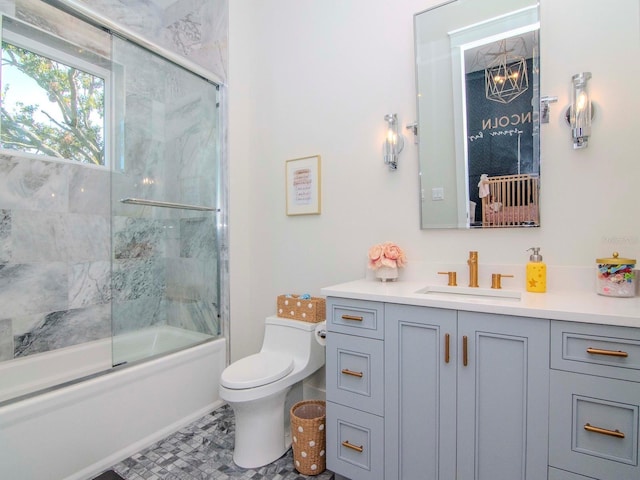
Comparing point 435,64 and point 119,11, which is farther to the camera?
point 119,11

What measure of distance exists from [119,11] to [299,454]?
9.79 ft

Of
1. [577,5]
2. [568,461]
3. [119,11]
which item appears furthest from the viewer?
[119,11]

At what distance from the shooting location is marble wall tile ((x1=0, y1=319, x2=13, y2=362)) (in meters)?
1.95

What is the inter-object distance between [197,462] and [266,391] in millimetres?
555

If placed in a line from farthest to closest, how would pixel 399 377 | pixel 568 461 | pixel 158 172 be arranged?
pixel 158 172, pixel 399 377, pixel 568 461

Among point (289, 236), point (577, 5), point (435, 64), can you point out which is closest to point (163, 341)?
point (289, 236)

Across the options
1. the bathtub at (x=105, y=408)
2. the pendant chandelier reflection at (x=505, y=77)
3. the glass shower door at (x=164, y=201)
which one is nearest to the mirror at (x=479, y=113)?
the pendant chandelier reflection at (x=505, y=77)

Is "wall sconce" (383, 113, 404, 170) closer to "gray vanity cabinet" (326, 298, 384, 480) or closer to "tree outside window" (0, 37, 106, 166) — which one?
"gray vanity cabinet" (326, 298, 384, 480)

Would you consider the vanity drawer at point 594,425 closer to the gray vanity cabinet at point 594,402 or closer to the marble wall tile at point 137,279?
the gray vanity cabinet at point 594,402

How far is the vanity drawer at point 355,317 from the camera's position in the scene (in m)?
1.41

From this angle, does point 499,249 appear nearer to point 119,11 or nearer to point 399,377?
point 399,377

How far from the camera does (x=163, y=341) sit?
2242mm

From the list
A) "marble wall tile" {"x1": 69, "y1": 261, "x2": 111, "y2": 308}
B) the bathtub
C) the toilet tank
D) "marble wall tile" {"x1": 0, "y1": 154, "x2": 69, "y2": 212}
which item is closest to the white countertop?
the toilet tank

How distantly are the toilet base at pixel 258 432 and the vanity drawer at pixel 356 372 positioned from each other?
0.34 meters
